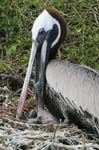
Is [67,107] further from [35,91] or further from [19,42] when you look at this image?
[19,42]

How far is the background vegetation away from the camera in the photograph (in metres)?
7.95

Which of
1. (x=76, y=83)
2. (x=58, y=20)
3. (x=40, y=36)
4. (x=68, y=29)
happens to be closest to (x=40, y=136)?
(x=76, y=83)

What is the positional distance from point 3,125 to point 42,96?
2.00 feet

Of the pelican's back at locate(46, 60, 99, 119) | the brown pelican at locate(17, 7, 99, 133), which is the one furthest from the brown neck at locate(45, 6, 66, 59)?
the pelican's back at locate(46, 60, 99, 119)

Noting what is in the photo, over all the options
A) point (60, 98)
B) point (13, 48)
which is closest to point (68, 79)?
point (60, 98)

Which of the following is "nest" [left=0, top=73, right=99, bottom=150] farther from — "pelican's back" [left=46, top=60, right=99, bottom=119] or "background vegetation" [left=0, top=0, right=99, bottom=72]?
"background vegetation" [left=0, top=0, right=99, bottom=72]

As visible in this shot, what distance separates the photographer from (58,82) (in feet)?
20.3

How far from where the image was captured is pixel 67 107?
20.0 ft

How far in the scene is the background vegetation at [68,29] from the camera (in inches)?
313

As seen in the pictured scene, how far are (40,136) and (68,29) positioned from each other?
118 inches

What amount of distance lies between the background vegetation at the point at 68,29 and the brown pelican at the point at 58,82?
962mm

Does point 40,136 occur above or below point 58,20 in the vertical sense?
below

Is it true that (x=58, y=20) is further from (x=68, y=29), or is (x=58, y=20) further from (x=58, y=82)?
(x=68, y=29)

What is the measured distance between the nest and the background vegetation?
1.63 metres
